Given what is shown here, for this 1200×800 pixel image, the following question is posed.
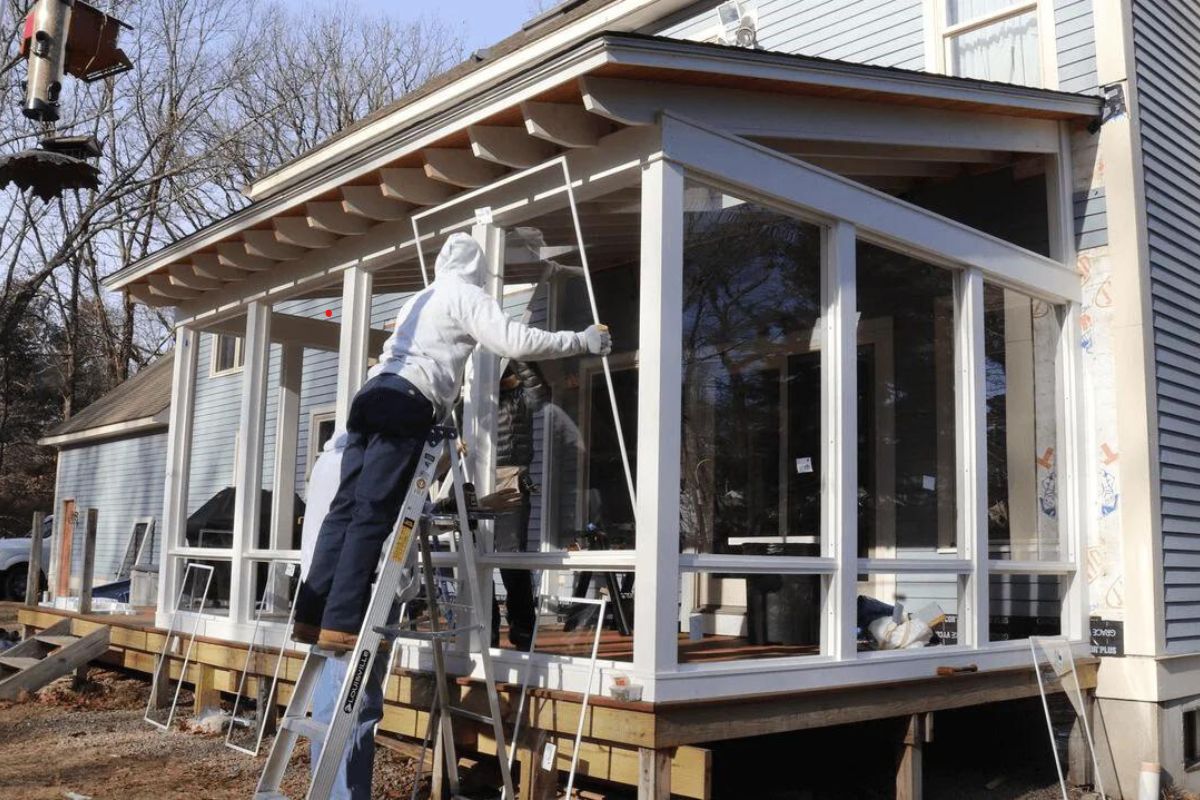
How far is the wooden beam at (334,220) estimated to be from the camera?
20.0 ft

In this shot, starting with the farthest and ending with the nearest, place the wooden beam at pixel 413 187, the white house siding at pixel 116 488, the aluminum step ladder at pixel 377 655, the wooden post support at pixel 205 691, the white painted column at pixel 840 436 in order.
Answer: the white house siding at pixel 116 488
the wooden post support at pixel 205 691
the wooden beam at pixel 413 187
the white painted column at pixel 840 436
the aluminum step ladder at pixel 377 655

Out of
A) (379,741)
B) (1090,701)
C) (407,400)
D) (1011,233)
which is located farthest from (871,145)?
(379,741)

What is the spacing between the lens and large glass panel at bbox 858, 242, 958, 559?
18.3 ft

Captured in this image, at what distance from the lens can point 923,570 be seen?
5.27 m

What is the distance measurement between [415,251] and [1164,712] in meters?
5.04

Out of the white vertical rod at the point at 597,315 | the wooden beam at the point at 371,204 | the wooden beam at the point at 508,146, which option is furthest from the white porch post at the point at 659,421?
the wooden beam at the point at 371,204

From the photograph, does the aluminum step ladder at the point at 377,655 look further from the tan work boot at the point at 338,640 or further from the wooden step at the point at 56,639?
the wooden step at the point at 56,639

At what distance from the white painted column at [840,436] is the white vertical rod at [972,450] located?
952 mm

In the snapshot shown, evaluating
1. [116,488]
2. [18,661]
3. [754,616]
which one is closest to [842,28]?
[754,616]

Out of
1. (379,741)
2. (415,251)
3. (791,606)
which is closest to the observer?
(791,606)

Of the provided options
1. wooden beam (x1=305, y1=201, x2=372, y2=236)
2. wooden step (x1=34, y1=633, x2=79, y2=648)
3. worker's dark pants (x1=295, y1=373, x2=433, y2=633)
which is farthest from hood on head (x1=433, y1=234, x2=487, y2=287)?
wooden step (x1=34, y1=633, x2=79, y2=648)

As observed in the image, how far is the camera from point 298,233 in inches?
253

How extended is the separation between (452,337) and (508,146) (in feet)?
3.52

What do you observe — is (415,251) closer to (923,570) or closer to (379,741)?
(379,741)
